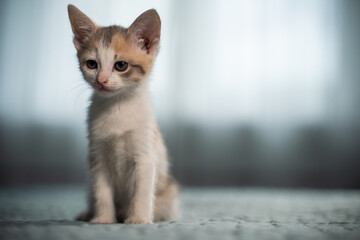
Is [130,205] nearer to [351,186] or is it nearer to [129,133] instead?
[129,133]

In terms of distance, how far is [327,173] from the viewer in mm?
2910

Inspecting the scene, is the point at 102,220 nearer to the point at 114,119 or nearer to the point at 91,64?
the point at 114,119

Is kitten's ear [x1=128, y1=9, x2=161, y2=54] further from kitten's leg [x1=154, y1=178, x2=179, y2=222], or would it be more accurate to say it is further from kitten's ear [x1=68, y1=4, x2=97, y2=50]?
kitten's leg [x1=154, y1=178, x2=179, y2=222]

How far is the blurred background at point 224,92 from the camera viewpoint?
9.31 feet

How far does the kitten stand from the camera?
95 cm

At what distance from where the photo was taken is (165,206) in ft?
3.63

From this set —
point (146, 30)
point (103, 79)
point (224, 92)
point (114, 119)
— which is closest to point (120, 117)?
point (114, 119)

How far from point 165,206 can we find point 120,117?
32 cm

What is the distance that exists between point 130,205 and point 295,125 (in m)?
2.23

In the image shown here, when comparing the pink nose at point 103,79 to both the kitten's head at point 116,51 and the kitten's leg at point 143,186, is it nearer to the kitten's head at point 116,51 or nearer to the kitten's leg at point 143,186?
the kitten's head at point 116,51

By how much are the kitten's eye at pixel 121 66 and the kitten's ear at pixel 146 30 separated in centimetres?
8

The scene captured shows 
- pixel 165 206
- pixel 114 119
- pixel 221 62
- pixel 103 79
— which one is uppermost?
pixel 221 62

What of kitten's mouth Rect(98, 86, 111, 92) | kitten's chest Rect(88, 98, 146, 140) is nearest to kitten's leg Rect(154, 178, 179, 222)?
kitten's chest Rect(88, 98, 146, 140)

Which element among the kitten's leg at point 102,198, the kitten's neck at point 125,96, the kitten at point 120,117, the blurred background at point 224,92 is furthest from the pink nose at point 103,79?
the blurred background at point 224,92
